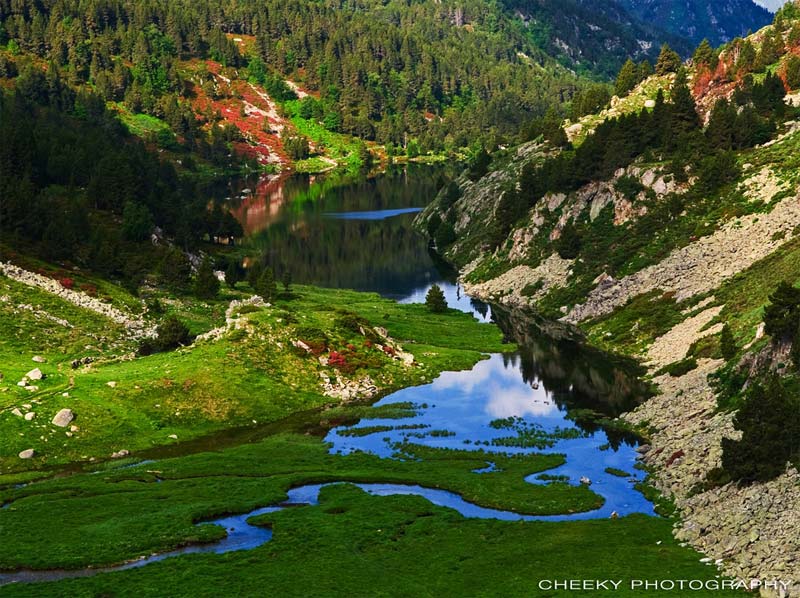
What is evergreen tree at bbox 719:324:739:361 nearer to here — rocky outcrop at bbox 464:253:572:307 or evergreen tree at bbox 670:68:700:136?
rocky outcrop at bbox 464:253:572:307

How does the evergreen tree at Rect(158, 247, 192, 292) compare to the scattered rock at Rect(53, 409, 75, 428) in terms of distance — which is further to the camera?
the evergreen tree at Rect(158, 247, 192, 292)

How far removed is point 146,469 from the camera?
77938 mm

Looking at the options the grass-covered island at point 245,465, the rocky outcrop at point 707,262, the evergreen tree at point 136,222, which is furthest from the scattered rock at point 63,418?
the evergreen tree at point 136,222

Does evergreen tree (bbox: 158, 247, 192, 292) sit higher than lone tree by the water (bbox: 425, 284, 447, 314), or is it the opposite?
evergreen tree (bbox: 158, 247, 192, 292)

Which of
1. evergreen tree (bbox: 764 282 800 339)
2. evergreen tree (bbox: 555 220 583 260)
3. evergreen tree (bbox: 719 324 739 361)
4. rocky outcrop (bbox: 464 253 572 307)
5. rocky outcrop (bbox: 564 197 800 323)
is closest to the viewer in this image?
evergreen tree (bbox: 764 282 800 339)

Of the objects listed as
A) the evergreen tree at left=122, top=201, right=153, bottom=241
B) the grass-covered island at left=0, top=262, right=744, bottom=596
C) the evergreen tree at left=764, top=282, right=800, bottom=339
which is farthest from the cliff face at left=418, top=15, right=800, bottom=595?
the evergreen tree at left=122, top=201, right=153, bottom=241

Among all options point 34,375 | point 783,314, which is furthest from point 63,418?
point 783,314

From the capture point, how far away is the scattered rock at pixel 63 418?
277ft

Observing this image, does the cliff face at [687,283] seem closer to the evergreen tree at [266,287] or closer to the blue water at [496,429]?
the blue water at [496,429]

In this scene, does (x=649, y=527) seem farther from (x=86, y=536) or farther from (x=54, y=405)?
(x=54, y=405)

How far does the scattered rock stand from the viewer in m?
84.4

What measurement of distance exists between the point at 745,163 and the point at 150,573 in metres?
126

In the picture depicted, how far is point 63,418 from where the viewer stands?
84.8 meters

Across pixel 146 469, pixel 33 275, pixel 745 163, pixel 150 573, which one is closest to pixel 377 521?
pixel 150 573
